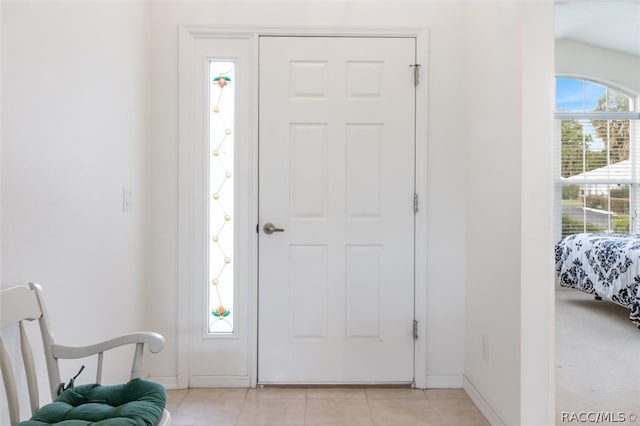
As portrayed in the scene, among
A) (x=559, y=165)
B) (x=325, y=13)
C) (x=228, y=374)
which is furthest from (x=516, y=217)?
(x=559, y=165)

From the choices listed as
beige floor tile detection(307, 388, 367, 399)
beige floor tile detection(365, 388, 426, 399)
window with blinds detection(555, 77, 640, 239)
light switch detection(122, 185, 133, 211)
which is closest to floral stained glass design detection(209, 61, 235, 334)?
light switch detection(122, 185, 133, 211)

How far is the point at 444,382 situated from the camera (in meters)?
2.89

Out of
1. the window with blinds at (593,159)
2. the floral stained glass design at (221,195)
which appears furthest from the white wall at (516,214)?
the window with blinds at (593,159)

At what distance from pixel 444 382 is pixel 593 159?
4372 millimetres

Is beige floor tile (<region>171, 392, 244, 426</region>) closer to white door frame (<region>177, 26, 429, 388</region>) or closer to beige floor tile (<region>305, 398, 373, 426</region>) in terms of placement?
white door frame (<region>177, 26, 429, 388</region>)

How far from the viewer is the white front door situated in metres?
2.88

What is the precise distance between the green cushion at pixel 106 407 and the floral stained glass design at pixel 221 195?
1.37m

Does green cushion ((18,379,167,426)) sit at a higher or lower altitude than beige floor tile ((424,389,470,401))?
higher

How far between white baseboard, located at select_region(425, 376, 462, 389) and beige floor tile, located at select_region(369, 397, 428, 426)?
0.21 metres

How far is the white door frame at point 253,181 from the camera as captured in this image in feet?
9.35

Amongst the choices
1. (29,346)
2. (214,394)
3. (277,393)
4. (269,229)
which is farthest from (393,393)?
(29,346)

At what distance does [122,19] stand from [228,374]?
2003 millimetres

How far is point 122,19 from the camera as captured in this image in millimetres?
2436

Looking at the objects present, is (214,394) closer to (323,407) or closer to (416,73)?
(323,407)
